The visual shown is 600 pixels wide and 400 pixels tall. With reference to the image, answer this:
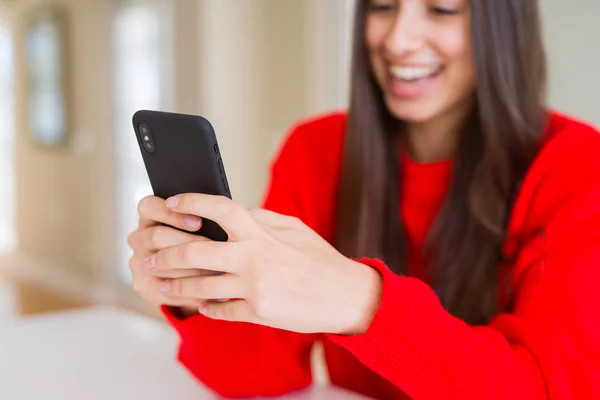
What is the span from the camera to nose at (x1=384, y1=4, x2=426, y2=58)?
94cm

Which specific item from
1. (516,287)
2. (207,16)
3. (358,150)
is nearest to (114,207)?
(207,16)

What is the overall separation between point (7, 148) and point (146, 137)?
501 cm

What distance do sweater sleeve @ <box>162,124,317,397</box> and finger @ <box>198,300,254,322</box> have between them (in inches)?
8.2

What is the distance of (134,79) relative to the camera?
152 inches

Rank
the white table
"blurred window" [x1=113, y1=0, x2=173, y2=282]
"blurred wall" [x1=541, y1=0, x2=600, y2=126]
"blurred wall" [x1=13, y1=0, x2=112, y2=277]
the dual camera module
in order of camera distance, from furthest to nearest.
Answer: "blurred wall" [x1=13, y1=0, x2=112, y2=277] → "blurred window" [x1=113, y1=0, x2=173, y2=282] → "blurred wall" [x1=541, y1=0, x2=600, y2=126] → the white table → the dual camera module

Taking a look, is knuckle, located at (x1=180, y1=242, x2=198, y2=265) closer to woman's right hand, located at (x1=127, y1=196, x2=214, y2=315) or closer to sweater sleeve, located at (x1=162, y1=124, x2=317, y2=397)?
woman's right hand, located at (x1=127, y1=196, x2=214, y2=315)

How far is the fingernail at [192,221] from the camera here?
64 centimetres

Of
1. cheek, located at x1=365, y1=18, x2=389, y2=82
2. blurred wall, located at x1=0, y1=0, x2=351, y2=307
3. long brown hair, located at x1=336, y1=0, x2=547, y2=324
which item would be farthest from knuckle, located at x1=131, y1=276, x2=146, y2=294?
blurred wall, located at x1=0, y1=0, x2=351, y2=307

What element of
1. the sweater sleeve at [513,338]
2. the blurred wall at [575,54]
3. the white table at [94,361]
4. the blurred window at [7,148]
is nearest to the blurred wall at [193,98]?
the blurred window at [7,148]

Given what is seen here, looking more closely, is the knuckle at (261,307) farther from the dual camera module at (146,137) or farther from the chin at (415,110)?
the chin at (415,110)

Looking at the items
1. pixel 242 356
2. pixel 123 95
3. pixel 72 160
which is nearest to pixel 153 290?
pixel 242 356

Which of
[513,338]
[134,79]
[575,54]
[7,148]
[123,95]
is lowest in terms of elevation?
[7,148]

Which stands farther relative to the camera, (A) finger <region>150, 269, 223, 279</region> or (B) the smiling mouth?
(B) the smiling mouth

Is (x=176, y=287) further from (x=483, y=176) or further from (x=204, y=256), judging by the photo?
(x=483, y=176)
